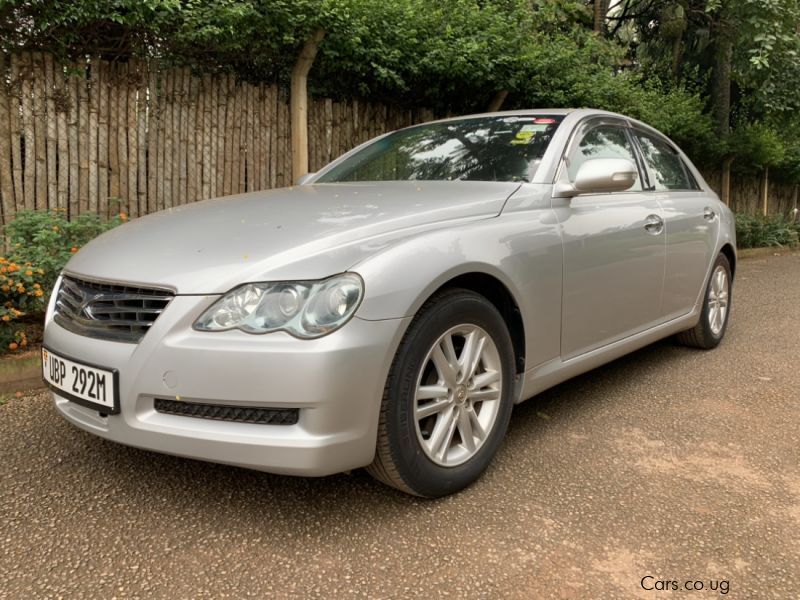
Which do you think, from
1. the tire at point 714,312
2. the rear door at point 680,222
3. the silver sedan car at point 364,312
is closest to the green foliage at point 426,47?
the silver sedan car at point 364,312

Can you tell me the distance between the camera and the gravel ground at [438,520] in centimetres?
193

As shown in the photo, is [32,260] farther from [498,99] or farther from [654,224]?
[498,99]

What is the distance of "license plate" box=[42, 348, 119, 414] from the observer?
209 cm

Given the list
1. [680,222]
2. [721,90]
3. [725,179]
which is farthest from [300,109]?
[721,90]

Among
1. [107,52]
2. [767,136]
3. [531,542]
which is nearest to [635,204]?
[531,542]

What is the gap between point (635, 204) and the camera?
11.4 ft

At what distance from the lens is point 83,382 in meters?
2.19

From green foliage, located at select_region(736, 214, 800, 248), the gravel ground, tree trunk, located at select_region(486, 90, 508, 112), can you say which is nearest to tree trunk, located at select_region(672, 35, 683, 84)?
green foliage, located at select_region(736, 214, 800, 248)

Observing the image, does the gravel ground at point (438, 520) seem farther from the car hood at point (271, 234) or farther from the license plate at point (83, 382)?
the car hood at point (271, 234)

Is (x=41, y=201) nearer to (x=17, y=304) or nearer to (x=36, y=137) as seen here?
(x=36, y=137)

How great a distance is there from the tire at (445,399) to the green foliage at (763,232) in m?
10.8

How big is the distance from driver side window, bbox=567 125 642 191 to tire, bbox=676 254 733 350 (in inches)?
47.7

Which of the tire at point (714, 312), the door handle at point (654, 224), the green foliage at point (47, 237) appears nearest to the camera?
the door handle at point (654, 224)

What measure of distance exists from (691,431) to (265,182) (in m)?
4.09
